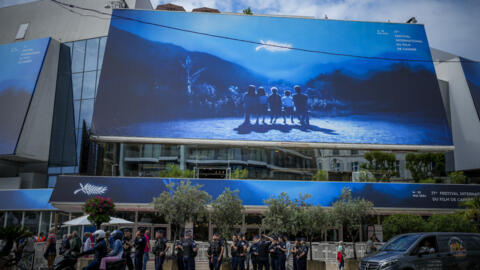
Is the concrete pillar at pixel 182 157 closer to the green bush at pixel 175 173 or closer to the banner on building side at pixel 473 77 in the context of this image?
the green bush at pixel 175 173

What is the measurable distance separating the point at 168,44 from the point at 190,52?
5.61ft

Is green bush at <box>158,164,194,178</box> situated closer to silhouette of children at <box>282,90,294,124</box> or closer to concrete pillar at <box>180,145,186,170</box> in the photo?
concrete pillar at <box>180,145,186,170</box>

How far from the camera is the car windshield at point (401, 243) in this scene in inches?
406

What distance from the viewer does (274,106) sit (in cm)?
2788

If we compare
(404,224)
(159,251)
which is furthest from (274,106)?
(159,251)

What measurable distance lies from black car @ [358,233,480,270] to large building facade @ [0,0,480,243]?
43.3 feet

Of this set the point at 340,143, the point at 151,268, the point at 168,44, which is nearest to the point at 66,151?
the point at 168,44

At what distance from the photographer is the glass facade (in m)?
35.3

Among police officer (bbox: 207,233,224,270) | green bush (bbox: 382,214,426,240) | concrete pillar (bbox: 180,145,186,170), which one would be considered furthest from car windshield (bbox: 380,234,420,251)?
concrete pillar (bbox: 180,145,186,170)

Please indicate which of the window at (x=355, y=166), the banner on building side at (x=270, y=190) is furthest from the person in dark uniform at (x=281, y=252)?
the window at (x=355, y=166)

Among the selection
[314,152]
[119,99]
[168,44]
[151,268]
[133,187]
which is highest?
[168,44]

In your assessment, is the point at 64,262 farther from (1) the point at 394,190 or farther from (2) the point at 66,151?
(2) the point at 66,151

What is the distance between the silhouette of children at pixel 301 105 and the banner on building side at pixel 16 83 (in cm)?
2094

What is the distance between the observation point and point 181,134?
26.4 m
